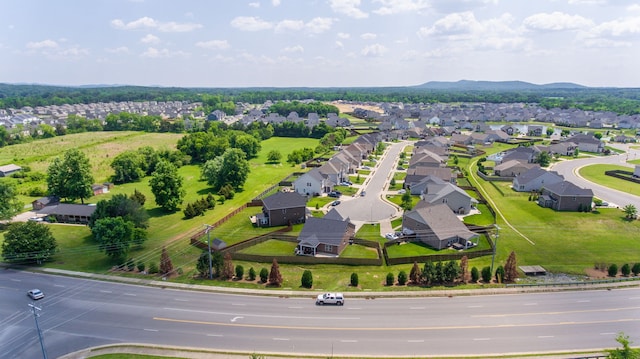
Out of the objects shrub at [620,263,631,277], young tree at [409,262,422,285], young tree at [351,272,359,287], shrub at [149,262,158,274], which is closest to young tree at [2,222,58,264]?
shrub at [149,262,158,274]

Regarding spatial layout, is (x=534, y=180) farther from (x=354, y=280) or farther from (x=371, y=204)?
(x=354, y=280)

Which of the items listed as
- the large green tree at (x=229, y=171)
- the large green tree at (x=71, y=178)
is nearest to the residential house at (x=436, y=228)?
the large green tree at (x=229, y=171)

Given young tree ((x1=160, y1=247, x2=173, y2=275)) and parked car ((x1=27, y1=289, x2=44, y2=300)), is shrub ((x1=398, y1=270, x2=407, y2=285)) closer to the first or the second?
young tree ((x1=160, y1=247, x2=173, y2=275))

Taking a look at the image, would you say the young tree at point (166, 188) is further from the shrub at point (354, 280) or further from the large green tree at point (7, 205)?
the shrub at point (354, 280)

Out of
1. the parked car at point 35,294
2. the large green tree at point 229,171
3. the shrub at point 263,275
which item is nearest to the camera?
the parked car at point 35,294

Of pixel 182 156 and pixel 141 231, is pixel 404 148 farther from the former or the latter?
pixel 141 231

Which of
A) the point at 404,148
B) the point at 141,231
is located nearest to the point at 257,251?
the point at 141,231
